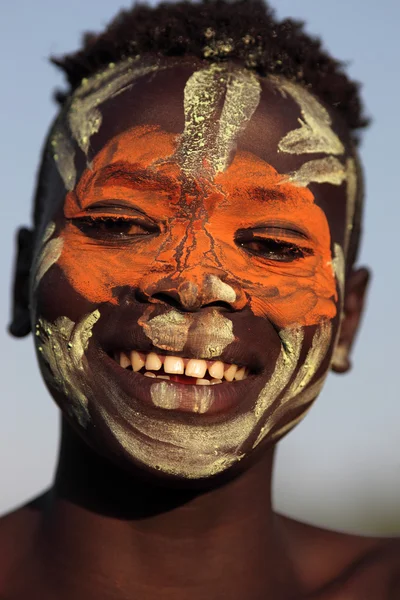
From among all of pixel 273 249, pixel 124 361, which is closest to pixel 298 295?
pixel 273 249

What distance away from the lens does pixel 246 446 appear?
4043 millimetres

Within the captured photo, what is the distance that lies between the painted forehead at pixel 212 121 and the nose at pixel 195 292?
1.40 feet

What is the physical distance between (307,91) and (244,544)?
1.88 m

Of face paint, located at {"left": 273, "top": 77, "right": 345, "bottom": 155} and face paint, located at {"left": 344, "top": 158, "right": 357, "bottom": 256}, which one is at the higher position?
face paint, located at {"left": 273, "top": 77, "right": 345, "bottom": 155}

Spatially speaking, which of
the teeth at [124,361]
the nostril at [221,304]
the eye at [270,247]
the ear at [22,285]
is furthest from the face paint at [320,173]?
the ear at [22,285]

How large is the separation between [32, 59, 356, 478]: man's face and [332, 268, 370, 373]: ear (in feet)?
1.72

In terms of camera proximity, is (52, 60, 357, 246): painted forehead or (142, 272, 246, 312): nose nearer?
(142, 272, 246, 312): nose

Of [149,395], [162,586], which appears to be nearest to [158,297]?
[149,395]

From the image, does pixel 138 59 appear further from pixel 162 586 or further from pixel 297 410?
pixel 162 586

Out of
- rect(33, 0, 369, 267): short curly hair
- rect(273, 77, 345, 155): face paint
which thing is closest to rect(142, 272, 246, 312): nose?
rect(273, 77, 345, 155): face paint

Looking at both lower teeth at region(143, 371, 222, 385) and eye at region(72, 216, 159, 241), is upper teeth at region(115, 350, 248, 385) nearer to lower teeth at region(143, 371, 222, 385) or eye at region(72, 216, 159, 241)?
lower teeth at region(143, 371, 222, 385)

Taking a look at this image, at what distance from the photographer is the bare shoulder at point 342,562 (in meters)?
4.56

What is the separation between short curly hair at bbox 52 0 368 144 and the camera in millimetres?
4465

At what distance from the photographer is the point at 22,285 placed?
16.1 ft
